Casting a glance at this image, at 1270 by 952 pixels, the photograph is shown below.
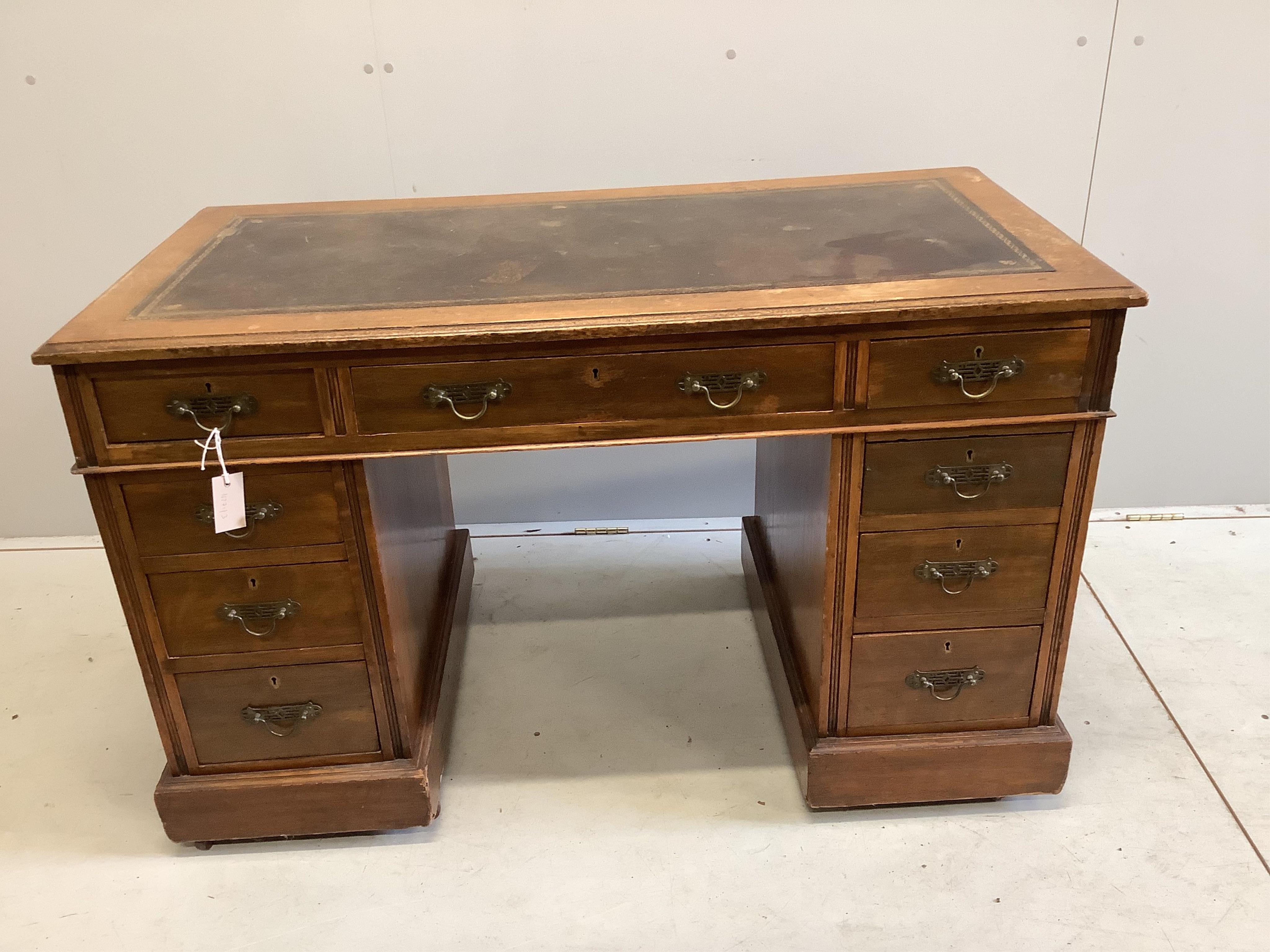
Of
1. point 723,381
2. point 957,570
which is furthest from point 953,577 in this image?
point 723,381

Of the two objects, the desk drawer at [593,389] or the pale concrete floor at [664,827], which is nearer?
the desk drawer at [593,389]

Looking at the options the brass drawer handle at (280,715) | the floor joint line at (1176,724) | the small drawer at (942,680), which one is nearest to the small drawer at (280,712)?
the brass drawer handle at (280,715)

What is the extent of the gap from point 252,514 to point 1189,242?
2.11 m

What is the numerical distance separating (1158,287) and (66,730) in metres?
2.56

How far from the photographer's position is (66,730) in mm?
1974

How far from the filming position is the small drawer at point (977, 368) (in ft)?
4.61

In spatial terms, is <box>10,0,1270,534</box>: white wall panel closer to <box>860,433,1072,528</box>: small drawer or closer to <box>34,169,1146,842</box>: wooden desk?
<box>34,169,1146,842</box>: wooden desk

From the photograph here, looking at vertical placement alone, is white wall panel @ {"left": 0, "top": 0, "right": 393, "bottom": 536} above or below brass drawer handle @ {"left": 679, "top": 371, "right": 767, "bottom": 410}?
above

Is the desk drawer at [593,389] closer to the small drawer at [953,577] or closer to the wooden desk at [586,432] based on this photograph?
the wooden desk at [586,432]

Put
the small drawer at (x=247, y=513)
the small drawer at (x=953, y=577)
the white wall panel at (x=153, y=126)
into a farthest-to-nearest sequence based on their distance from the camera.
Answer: the white wall panel at (x=153, y=126)
the small drawer at (x=953, y=577)
the small drawer at (x=247, y=513)

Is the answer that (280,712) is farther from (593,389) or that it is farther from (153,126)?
(153,126)

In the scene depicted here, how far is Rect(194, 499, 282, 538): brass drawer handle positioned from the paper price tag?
18 millimetres

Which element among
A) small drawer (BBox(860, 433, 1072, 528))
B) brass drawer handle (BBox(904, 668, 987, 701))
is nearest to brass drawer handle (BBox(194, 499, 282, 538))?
small drawer (BBox(860, 433, 1072, 528))

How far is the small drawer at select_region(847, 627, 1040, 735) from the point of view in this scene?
63.7 inches
